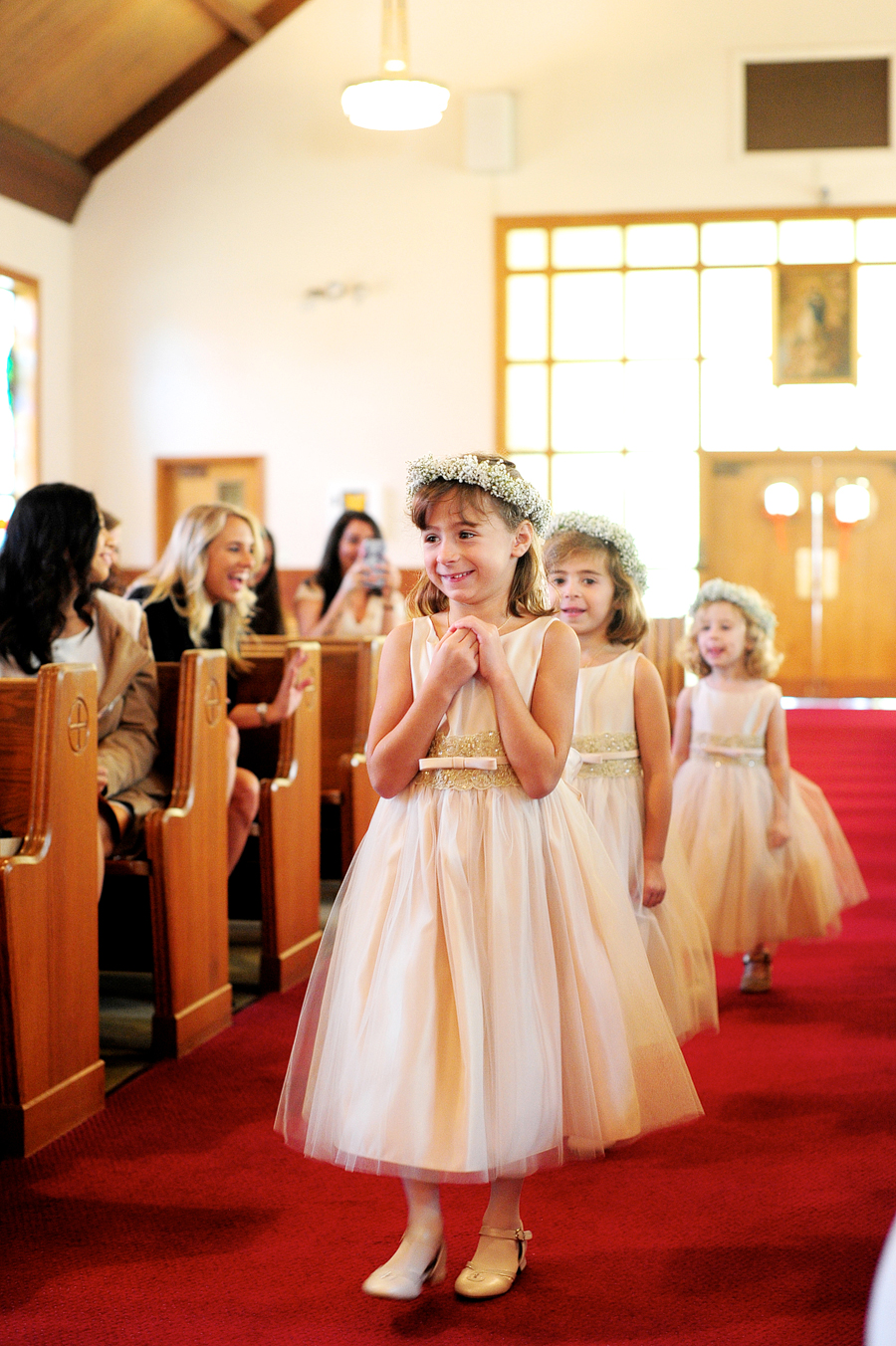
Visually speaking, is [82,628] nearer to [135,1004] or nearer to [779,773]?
[135,1004]

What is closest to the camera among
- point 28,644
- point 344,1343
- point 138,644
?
point 344,1343

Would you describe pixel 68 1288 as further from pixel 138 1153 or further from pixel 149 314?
pixel 149 314

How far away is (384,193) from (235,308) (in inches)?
59.6

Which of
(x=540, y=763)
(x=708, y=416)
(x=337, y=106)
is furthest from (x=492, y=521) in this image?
(x=337, y=106)

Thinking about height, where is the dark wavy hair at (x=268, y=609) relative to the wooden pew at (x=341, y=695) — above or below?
above

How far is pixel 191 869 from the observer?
3.47 m

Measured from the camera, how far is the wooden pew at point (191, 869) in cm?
333

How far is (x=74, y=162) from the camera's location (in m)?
10.9

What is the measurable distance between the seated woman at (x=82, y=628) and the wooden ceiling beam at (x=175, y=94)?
852 cm

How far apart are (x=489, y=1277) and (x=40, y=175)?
10.2 m

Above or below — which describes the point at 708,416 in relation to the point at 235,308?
below

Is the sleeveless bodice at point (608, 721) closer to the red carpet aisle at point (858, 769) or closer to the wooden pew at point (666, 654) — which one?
the wooden pew at point (666, 654)

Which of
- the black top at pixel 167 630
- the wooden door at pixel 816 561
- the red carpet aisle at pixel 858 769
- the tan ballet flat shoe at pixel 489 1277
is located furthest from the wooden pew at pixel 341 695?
the wooden door at pixel 816 561

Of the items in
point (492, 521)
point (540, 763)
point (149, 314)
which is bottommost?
point (540, 763)
